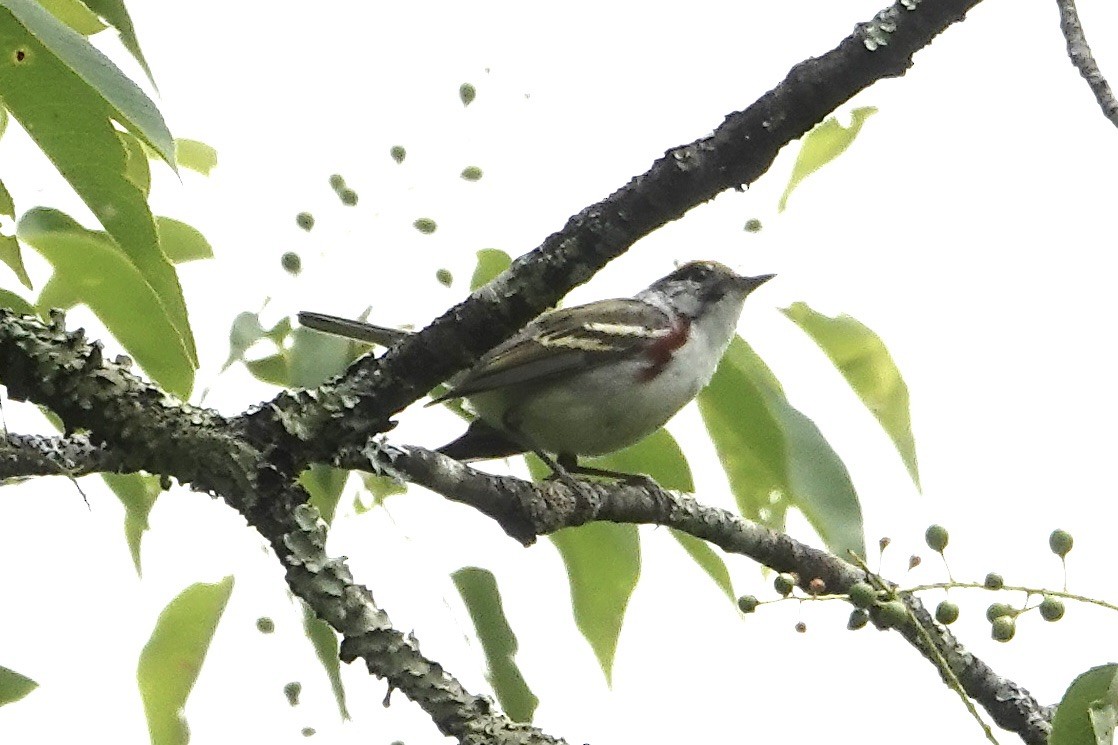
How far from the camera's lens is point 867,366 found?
296cm

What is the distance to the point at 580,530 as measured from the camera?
291cm

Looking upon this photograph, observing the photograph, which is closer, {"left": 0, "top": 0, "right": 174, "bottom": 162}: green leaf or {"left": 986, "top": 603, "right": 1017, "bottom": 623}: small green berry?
{"left": 0, "top": 0, "right": 174, "bottom": 162}: green leaf

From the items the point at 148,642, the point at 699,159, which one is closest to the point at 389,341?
the point at 148,642

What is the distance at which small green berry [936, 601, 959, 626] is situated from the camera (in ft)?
7.77

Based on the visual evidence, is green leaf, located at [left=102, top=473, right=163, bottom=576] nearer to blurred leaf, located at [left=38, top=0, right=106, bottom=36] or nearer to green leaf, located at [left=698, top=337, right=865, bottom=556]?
blurred leaf, located at [left=38, top=0, right=106, bottom=36]

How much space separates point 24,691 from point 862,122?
1.96 meters

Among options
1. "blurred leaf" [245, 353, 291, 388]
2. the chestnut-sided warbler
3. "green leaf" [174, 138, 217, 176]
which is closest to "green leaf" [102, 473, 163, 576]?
"blurred leaf" [245, 353, 291, 388]

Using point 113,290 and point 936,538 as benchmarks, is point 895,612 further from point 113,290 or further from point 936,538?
point 113,290

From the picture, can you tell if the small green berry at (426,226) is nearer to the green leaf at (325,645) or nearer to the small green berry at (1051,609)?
the green leaf at (325,645)

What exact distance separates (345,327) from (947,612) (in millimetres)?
1319

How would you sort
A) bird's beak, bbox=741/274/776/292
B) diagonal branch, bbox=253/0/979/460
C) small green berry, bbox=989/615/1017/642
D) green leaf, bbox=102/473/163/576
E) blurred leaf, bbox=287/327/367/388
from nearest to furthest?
1. diagonal branch, bbox=253/0/979/460
2. small green berry, bbox=989/615/1017/642
3. blurred leaf, bbox=287/327/367/388
4. green leaf, bbox=102/473/163/576
5. bird's beak, bbox=741/274/776/292

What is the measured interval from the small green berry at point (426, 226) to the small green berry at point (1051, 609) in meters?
1.65

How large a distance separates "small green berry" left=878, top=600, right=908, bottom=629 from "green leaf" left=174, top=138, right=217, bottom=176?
1768mm

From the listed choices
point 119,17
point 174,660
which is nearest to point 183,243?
point 119,17
